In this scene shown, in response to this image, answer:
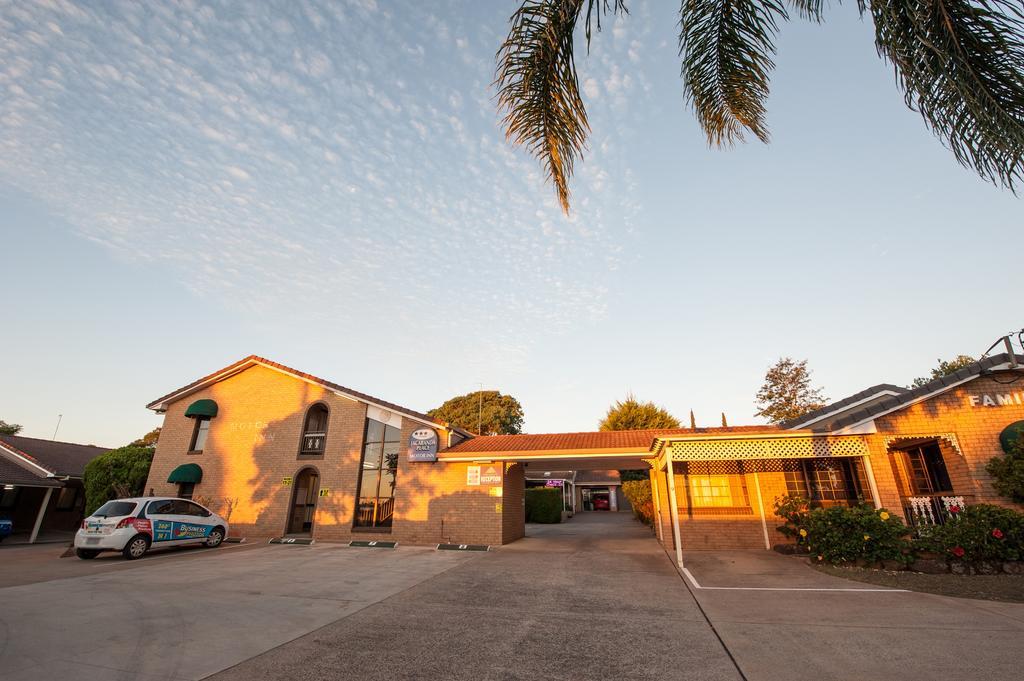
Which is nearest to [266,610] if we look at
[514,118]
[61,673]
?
[61,673]

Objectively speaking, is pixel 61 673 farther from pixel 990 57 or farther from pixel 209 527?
pixel 209 527

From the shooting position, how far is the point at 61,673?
13.1 ft

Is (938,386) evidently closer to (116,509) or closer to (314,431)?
(314,431)

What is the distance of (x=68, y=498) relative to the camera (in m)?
21.6

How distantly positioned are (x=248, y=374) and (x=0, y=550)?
8.83 meters

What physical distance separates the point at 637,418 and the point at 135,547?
26.9 metres

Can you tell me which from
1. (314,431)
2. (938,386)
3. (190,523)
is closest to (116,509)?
(190,523)

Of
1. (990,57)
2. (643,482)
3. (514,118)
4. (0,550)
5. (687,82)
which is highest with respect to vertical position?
(687,82)

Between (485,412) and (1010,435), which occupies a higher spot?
(485,412)

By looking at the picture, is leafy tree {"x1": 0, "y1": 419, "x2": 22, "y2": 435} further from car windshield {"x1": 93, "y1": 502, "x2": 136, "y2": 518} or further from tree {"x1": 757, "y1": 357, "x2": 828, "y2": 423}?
tree {"x1": 757, "y1": 357, "x2": 828, "y2": 423}

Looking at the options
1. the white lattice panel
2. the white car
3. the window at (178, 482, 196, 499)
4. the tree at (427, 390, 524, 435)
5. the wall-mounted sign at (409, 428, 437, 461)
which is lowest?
the white car

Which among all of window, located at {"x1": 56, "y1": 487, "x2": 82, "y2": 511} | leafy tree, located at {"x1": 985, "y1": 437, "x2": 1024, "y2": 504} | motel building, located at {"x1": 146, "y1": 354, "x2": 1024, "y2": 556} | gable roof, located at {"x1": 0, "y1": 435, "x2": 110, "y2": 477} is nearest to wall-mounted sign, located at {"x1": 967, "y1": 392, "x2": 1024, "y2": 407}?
motel building, located at {"x1": 146, "y1": 354, "x2": 1024, "y2": 556}

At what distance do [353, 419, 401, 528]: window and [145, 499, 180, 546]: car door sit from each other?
524cm

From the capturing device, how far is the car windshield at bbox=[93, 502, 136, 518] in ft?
37.4
